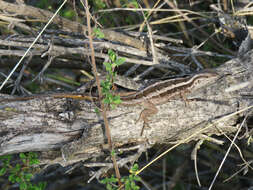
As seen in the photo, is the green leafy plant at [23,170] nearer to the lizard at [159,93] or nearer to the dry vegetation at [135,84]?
the dry vegetation at [135,84]

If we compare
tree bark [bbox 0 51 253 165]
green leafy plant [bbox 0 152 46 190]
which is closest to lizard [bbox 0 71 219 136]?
tree bark [bbox 0 51 253 165]

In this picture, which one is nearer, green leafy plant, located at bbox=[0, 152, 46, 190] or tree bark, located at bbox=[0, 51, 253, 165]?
tree bark, located at bbox=[0, 51, 253, 165]

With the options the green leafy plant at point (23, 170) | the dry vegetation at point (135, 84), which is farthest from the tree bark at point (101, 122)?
the green leafy plant at point (23, 170)

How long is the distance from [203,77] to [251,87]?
0.58 metres

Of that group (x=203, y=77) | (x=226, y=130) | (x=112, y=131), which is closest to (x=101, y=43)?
(x=112, y=131)

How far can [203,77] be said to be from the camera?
3.35 m

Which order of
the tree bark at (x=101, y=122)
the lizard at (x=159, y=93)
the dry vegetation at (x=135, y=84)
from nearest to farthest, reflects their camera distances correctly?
the tree bark at (x=101, y=122)
the dry vegetation at (x=135, y=84)
the lizard at (x=159, y=93)

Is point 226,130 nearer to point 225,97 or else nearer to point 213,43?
point 225,97

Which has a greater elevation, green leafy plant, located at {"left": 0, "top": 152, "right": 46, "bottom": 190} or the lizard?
the lizard

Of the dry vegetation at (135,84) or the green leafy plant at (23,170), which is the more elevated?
the dry vegetation at (135,84)

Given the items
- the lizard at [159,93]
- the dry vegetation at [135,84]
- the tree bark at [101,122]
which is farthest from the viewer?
the lizard at [159,93]

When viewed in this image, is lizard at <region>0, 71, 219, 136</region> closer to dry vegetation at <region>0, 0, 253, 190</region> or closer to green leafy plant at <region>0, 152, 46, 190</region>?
dry vegetation at <region>0, 0, 253, 190</region>

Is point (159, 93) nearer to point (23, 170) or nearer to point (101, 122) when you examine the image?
point (101, 122)

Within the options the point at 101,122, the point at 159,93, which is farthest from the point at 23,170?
the point at 159,93
